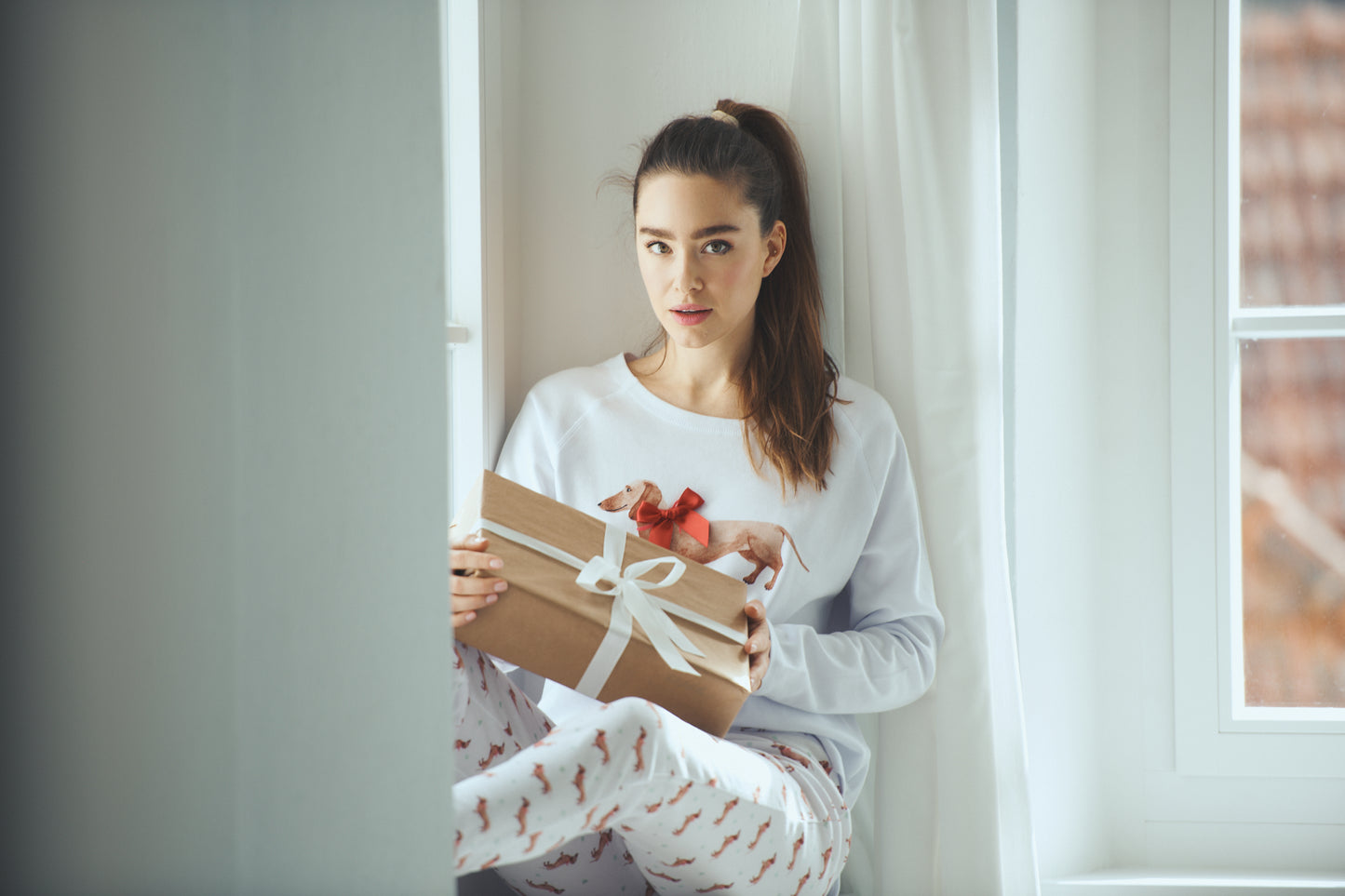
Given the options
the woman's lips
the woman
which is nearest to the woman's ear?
the woman

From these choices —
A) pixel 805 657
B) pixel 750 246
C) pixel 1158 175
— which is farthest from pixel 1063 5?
pixel 805 657

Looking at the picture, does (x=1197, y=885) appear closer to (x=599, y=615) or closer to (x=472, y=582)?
(x=599, y=615)

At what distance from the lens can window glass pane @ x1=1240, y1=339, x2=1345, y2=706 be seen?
132 cm

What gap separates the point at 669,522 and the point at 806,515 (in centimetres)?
17

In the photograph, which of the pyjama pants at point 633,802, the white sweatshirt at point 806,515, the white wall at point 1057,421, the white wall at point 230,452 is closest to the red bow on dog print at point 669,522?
the white sweatshirt at point 806,515

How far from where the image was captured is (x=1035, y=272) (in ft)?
4.18

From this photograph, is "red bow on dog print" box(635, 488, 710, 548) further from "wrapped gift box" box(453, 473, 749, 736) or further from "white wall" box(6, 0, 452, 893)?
"white wall" box(6, 0, 452, 893)

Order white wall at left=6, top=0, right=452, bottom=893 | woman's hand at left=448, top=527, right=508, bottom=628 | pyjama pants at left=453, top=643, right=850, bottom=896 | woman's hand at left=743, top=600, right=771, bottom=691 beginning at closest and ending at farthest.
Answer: white wall at left=6, top=0, right=452, bottom=893
pyjama pants at left=453, top=643, right=850, bottom=896
woman's hand at left=448, top=527, right=508, bottom=628
woman's hand at left=743, top=600, right=771, bottom=691

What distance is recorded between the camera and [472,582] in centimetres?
83

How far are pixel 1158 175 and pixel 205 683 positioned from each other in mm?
1399

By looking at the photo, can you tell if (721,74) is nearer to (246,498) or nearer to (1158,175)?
(1158,175)

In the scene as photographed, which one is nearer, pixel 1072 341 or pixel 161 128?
pixel 161 128

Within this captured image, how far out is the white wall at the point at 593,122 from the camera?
1282mm

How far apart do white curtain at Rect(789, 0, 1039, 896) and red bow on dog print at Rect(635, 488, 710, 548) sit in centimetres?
30
